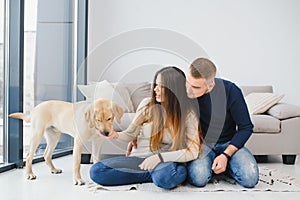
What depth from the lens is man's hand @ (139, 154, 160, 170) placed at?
2312 millimetres

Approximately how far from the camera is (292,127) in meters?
3.39

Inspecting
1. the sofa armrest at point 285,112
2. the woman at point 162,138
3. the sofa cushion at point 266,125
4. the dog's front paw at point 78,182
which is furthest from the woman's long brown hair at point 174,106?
the sofa armrest at point 285,112

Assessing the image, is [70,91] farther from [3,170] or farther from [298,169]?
[298,169]

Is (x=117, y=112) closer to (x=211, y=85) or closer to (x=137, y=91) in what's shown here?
(x=211, y=85)

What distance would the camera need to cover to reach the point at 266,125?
11.1ft

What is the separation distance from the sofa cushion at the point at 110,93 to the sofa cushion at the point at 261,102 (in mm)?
1044

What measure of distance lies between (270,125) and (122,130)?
1362 mm

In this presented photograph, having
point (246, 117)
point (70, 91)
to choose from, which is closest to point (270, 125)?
point (246, 117)

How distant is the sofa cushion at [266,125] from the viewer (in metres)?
3.37

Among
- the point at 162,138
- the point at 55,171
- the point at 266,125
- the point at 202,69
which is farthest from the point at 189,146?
the point at 266,125

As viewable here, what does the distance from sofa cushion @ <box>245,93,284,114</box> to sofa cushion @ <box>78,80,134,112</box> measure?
1044 mm

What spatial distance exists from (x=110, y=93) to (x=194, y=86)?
0.59 m

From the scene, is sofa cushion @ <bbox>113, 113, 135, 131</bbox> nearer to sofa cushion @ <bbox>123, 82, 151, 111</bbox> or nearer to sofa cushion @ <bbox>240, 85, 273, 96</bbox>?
sofa cushion @ <bbox>123, 82, 151, 111</bbox>

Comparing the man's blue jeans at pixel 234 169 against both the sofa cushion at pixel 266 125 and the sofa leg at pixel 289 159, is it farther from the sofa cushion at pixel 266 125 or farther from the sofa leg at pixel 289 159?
the sofa leg at pixel 289 159
